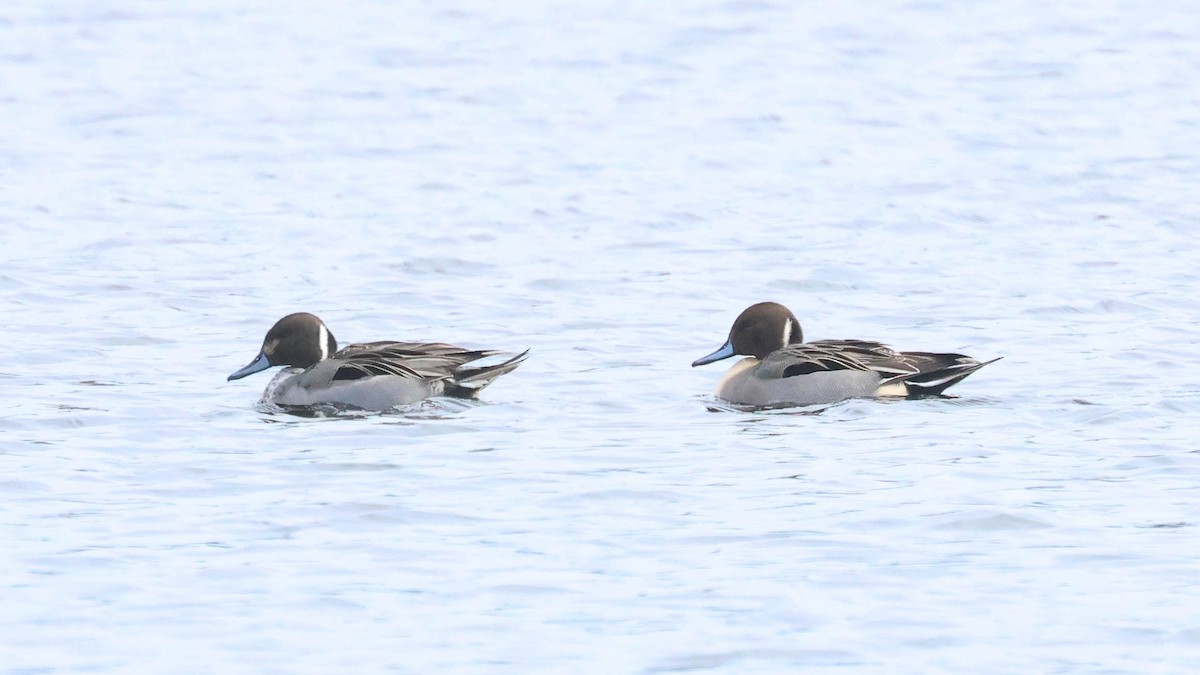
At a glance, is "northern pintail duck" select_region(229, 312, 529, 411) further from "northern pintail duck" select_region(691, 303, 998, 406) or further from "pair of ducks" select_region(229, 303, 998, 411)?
"northern pintail duck" select_region(691, 303, 998, 406)

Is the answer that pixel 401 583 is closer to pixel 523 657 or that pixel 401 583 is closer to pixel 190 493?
pixel 523 657

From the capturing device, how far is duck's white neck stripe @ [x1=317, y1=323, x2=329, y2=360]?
1275 cm

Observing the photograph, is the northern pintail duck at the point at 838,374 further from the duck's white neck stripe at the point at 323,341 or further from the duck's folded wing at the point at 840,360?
the duck's white neck stripe at the point at 323,341

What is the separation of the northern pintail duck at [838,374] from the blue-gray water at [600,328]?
0.63ft

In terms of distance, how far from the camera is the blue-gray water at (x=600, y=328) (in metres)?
7.93

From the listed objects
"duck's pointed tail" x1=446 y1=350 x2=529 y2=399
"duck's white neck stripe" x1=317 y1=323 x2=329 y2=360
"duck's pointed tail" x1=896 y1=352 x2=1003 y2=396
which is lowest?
"duck's pointed tail" x1=896 y1=352 x2=1003 y2=396

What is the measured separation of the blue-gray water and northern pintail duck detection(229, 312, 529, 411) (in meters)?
0.28

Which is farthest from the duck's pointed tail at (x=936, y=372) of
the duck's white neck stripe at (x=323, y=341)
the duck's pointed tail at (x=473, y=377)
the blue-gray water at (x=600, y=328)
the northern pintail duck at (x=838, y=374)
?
the duck's white neck stripe at (x=323, y=341)

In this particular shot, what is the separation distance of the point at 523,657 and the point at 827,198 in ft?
41.7

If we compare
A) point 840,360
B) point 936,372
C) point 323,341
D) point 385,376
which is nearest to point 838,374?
point 840,360

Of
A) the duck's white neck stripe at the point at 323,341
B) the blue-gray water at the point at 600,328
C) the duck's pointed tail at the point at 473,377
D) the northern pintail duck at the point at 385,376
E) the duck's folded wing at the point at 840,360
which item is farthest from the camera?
the duck's white neck stripe at the point at 323,341

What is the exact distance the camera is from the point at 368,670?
24.1 feet

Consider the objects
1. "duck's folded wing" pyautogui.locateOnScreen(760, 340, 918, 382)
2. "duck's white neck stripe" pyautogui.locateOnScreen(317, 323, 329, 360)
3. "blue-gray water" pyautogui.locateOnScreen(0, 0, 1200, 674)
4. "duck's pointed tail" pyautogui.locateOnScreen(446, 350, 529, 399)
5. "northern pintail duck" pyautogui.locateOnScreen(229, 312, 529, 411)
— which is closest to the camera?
"blue-gray water" pyautogui.locateOnScreen(0, 0, 1200, 674)

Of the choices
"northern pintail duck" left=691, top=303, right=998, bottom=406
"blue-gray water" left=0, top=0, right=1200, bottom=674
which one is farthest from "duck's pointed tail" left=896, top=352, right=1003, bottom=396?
"blue-gray water" left=0, top=0, right=1200, bottom=674
